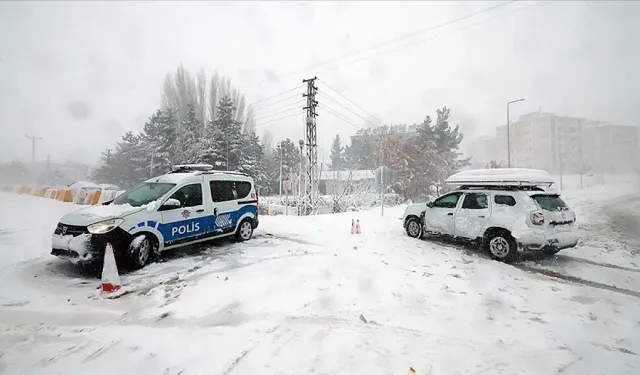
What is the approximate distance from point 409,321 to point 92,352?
2763 mm

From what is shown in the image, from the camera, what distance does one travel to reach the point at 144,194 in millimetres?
5289

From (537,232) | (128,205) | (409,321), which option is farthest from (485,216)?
(128,205)

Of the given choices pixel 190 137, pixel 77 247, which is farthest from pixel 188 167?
pixel 190 137

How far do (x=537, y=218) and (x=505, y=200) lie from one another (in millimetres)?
614

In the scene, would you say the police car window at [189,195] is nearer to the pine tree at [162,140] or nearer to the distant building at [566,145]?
the distant building at [566,145]

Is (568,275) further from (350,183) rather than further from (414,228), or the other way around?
(350,183)

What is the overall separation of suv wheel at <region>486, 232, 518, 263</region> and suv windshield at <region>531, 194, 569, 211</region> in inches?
30.6

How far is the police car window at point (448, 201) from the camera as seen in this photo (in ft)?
21.2

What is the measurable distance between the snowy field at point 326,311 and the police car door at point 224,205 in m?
0.72

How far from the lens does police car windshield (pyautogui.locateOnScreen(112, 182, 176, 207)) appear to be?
510 centimetres

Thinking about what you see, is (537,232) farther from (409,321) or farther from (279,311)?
(279,311)

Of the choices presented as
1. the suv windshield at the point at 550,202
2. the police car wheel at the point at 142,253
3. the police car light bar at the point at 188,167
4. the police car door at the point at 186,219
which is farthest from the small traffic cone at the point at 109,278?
the suv windshield at the point at 550,202

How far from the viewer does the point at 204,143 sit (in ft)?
51.9

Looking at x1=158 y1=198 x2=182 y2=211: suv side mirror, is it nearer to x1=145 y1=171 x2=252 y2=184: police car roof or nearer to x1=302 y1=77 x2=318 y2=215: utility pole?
x1=145 y1=171 x2=252 y2=184: police car roof
